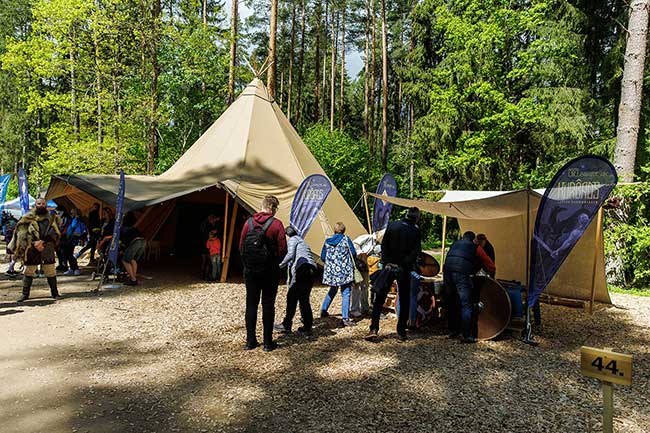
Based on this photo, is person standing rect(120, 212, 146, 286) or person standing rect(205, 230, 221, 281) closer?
Answer: person standing rect(120, 212, 146, 286)

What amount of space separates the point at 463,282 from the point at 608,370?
3122 millimetres

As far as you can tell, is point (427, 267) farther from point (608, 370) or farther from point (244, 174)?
point (244, 174)

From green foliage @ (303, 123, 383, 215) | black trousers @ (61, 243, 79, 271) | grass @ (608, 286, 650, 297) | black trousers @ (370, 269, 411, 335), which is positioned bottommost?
grass @ (608, 286, 650, 297)

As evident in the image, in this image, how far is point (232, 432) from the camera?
3234 mm

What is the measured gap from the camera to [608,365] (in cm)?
227

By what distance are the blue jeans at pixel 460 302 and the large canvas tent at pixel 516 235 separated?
979mm

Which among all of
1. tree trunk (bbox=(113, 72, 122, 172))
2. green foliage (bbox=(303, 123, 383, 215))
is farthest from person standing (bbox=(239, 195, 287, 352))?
green foliage (bbox=(303, 123, 383, 215))

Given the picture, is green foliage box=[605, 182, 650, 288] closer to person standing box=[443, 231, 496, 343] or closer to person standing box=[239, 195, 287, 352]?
person standing box=[443, 231, 496, 343]

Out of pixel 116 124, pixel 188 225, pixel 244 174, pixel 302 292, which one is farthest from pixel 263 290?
pixel 116 124

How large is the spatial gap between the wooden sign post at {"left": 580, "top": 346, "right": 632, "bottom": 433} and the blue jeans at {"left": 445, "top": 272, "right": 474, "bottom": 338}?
119 inches

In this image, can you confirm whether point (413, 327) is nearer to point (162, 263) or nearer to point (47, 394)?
point (47, 394)

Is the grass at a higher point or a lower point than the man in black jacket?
lower

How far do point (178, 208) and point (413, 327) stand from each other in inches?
366

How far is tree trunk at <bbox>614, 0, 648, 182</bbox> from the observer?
9.12 m
